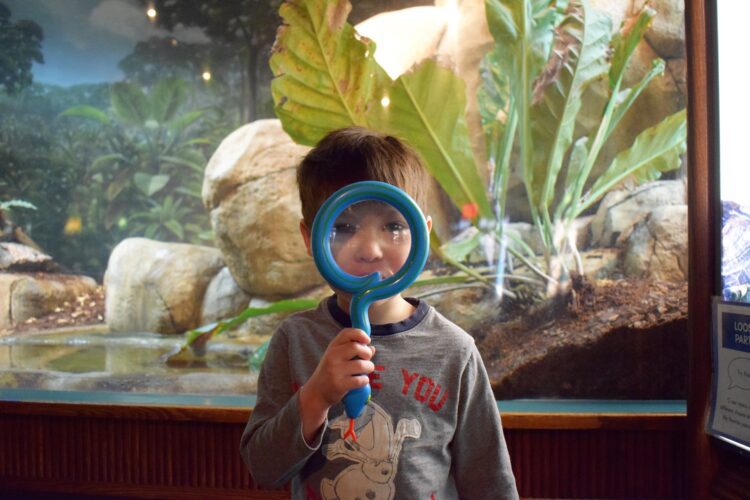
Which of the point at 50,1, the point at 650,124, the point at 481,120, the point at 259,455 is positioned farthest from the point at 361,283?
the point at 50,1

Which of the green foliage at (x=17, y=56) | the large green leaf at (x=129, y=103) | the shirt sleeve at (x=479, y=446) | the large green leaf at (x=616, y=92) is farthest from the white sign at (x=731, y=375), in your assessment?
the green foliage at (x=17, y=56)

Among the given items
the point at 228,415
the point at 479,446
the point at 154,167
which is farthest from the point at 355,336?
the point at 154,167

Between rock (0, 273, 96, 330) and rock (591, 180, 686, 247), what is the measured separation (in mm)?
1474

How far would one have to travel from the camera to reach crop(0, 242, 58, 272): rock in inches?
68.5

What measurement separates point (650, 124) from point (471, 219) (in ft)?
1.75

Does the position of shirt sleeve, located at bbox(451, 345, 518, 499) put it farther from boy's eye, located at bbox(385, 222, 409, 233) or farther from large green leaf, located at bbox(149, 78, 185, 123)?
large green leaf, located at bbox(149, 78, 185, 123)

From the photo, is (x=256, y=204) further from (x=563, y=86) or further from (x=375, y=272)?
(x=375, y=272)

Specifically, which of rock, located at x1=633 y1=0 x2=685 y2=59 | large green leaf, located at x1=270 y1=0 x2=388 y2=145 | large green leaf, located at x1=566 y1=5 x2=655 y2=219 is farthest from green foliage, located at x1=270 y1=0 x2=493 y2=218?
rock, located at x1=633 y1=0 x2=685 y2=59

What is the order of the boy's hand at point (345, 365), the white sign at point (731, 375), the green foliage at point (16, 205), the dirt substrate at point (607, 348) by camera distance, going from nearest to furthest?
the boy's hand at point (345, 365) < the white sign at point (731, 375) < the dirt substrate at point (607, 348) < the green foliage at point (16, 205)

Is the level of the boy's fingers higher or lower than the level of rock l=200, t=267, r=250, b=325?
higher

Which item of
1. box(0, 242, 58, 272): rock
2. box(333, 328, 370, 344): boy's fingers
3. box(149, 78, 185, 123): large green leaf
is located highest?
box(149, 78, 185, 123): large green leaf

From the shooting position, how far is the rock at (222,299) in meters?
1.69

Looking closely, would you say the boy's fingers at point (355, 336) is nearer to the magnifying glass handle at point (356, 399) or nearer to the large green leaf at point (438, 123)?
the magnifying glass handle at point (356, 399)

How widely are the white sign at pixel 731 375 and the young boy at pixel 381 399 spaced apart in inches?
29.7
